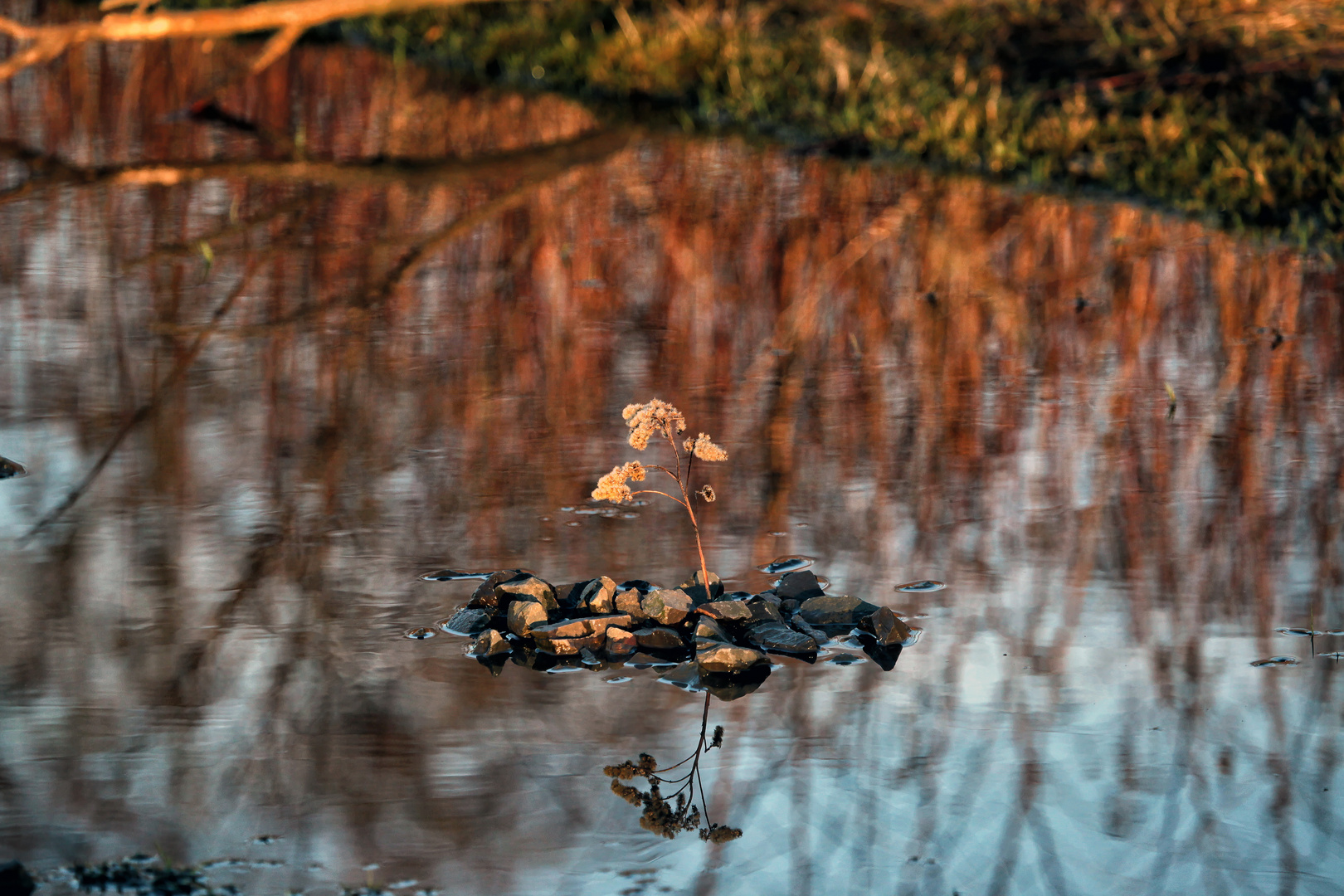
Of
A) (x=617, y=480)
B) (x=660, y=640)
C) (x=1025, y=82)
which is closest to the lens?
(x=660, y=640)

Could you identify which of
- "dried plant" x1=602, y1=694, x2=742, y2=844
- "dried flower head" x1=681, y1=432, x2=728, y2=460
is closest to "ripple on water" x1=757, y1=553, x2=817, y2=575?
→ "dried flower head" x1=681, y1=432, x2=728, y2=460

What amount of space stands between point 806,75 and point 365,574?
9.88 m

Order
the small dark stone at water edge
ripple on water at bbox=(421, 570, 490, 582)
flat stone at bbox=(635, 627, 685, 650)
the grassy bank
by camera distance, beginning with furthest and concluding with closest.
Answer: the grassy bank < ripple on water at bbox=(421, 570, 490, 582) < flat stone at bbox=(635, 627, 685, 650) < the small dark stone at water edge

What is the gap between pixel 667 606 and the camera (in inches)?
A: 152

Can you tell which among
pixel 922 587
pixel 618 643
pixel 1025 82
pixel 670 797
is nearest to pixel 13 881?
pixel 670 797

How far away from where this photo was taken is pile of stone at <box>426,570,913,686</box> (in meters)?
3.79

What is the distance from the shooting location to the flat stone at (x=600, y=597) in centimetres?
390

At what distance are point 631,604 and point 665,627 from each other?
4.3 inches

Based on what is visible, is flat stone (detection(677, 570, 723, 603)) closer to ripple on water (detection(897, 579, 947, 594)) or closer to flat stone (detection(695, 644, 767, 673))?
flat stone (detection(695, 644, 767, 673))

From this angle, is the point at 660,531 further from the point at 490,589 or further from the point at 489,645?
the point at 489,645

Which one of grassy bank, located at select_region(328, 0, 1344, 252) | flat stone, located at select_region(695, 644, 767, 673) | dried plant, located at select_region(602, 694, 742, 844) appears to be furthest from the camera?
grassy bank, located at select_region(328, 0, 1344, 252)

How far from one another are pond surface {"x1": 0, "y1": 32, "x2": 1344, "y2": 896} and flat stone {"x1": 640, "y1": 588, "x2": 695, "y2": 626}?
17 cm

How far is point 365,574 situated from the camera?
4211 millimetres

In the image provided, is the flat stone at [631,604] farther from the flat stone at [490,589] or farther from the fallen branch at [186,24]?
the fallen branch at [186,24]
